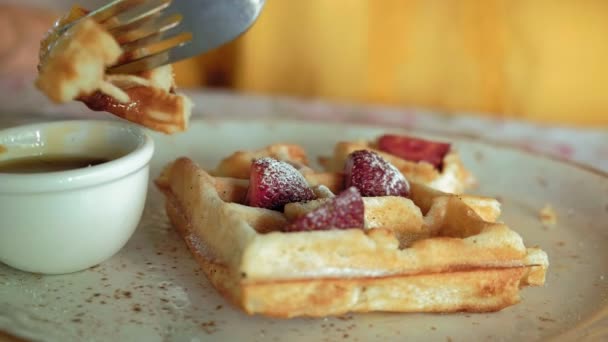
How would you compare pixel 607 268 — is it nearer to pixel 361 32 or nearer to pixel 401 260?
pixel 401 260

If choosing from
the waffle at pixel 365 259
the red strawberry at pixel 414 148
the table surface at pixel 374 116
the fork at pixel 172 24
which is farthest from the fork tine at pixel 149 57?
the table surface at pixel 374 116

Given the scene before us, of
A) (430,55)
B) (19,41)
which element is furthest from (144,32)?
(19,41)

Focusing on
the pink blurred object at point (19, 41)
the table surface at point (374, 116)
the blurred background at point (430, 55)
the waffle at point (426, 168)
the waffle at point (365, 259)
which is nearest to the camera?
the waffle at point (365, 259)

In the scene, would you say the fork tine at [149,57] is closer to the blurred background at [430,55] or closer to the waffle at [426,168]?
the waffle at [426,168]

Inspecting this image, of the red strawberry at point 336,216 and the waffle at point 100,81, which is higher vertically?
the waffle at point 100,81

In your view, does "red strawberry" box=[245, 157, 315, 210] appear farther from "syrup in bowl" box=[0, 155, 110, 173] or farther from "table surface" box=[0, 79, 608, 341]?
"table surface" box=[0, 79, 608, 341]

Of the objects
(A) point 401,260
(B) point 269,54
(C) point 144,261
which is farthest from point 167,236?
(B) point 269,54

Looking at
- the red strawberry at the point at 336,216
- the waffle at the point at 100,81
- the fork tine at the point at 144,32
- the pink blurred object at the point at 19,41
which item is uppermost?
the fork tine at the point at 144,32
